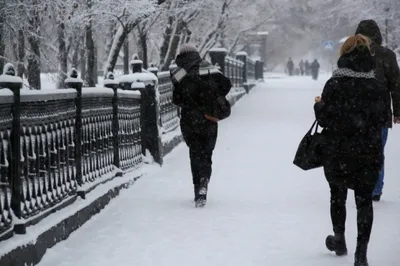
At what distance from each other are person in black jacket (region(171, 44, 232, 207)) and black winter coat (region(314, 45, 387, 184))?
8.80 feet

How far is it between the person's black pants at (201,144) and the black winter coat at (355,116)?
2749mm

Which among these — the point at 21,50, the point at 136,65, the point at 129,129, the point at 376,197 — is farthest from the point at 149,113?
the point at 21,50

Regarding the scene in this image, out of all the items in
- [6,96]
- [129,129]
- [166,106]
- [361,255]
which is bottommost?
[361,255]

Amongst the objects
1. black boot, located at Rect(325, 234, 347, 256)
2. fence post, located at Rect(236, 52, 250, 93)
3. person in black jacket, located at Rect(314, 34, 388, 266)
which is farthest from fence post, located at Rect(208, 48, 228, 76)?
person in black jacket, located at Rect(314, 34, 388, 266)

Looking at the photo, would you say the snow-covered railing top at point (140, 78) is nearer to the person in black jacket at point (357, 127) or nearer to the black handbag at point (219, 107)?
the black handbag at point (219, 107)

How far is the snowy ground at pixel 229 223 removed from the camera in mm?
5918

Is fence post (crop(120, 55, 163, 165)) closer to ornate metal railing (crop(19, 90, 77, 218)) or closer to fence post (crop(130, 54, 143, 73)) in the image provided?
fence post (crop(130, 54, 143, 73))

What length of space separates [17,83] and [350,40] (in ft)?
8.38

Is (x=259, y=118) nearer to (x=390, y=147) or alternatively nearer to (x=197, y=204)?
(x=390, y=147)

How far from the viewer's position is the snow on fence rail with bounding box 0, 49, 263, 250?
212 inches

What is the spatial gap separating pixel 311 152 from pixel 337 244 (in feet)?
2.56

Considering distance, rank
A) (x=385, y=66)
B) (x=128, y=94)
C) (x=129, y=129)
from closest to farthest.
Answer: (x=385, y=66)
(x=128, y=94)
(x=129, y=129)

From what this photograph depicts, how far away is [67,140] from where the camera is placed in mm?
6969

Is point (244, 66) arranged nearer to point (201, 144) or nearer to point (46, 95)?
point (201, 144)
